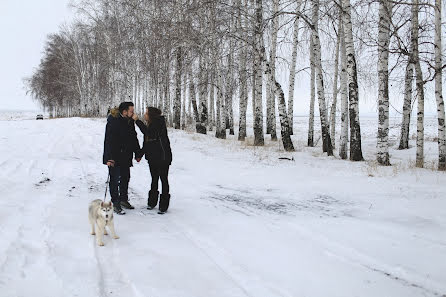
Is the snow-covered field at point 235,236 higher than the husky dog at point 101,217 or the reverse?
the reverse

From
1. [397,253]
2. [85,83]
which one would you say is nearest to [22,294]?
[397,253]

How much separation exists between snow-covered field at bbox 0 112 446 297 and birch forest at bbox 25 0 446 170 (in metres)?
3.73

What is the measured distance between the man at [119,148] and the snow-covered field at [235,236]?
1.39 feet

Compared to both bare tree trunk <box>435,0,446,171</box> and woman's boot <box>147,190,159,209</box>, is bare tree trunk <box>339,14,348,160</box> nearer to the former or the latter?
bare tree trunk <box>435,0,446,171</box>

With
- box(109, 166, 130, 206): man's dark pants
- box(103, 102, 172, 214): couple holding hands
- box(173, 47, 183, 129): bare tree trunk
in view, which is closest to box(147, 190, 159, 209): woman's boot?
box(103, 102, 172, 214): couple holding hands

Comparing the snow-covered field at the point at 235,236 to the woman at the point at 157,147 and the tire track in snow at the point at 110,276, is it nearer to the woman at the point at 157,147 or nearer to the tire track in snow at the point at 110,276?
the tire track in snow at the point at 110,276

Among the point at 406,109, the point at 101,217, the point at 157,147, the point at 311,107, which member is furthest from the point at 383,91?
the point at 311,107

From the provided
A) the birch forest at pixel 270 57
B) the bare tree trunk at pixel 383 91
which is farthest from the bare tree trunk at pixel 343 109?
the bare tree trunk at pixel 383 91

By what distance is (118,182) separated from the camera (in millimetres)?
6156

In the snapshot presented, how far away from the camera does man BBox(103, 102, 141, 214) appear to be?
5.87 metres

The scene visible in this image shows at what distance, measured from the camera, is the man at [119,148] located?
5871 mm

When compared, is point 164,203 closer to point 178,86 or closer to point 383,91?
point 383,91

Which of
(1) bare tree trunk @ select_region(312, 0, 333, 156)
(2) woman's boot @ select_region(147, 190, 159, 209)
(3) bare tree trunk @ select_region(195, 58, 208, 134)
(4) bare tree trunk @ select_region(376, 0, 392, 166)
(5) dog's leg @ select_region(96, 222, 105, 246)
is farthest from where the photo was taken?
(3) bare tree trunk @ select_region(195, 58, 208, 134)

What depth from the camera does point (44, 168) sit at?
9.22 m
